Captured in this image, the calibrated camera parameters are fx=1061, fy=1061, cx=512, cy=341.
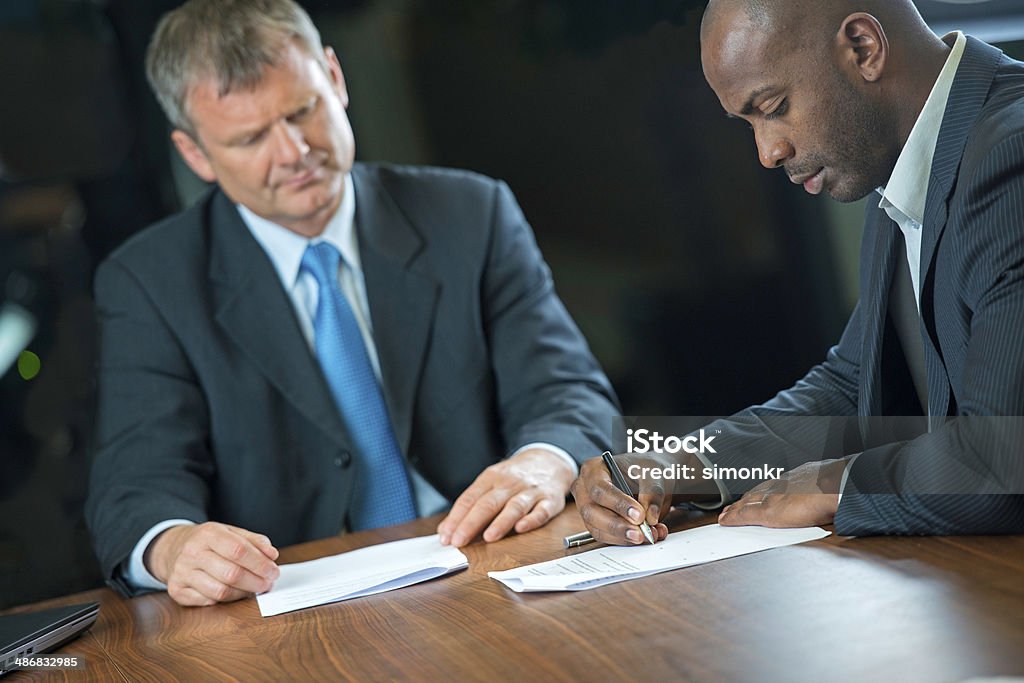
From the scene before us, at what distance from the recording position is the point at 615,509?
1.38 m

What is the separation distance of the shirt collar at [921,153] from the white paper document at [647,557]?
0.42 m

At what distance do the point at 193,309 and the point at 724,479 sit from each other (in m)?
1.15

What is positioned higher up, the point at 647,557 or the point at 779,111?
the point at 779,111

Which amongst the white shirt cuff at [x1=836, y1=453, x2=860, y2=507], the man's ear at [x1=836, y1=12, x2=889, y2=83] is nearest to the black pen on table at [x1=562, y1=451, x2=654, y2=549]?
the white shirt cuff at [x1=836, y1=453, x2=860, y2=507]

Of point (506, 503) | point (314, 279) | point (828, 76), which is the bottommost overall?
point (506, 503)

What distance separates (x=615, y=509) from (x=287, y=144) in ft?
3.43

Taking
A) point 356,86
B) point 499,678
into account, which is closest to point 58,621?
point 499,678

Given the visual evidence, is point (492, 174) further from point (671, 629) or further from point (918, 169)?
point (671, 629)

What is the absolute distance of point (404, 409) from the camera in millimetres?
2111

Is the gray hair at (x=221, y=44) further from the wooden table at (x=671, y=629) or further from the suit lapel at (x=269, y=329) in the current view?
the wooden table at (x=671, y=629)

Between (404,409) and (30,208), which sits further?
(30,208)

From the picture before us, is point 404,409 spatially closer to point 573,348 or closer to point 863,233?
point 573,348

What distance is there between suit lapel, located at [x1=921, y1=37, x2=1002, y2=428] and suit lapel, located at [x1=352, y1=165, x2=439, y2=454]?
110 centimetres

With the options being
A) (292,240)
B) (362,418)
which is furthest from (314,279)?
(362,418)
